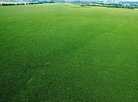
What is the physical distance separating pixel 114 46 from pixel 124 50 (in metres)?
0.50

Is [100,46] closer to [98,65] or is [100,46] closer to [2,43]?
[98,65]

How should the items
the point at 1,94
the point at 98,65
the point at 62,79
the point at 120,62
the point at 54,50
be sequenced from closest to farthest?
the point at 1,94 → the point at 62,79 → the point at 98,65 → the point at 120,62 → the point at 54,50

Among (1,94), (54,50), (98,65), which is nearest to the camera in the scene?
(1,94)

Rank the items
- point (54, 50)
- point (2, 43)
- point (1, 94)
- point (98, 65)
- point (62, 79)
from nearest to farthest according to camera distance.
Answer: point (1, 94), point (62, 79), point (98, 65), point (54, 50), point (2, 43)

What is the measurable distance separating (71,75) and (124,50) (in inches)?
114

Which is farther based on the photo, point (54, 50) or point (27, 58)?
point (54, 50)

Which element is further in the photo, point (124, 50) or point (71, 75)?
point (124, 50)

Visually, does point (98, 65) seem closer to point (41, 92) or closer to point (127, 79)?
point (127, 79)

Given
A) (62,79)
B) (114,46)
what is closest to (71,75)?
(62,79)

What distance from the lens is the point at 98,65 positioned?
3.61 metres

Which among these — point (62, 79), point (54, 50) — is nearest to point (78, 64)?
point (62, 79)

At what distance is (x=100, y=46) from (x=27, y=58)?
3.07 metres

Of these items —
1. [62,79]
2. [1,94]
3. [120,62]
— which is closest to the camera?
[1,94]

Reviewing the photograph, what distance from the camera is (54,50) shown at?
4.57 metres
